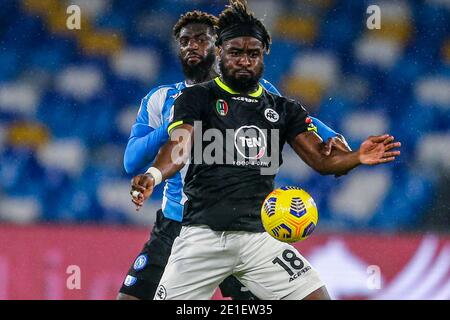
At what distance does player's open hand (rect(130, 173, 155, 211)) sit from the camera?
137 inches

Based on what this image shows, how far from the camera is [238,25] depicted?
4129 mm

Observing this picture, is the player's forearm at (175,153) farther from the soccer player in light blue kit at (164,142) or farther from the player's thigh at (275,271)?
the soccer player in light blue kit at (164,142)

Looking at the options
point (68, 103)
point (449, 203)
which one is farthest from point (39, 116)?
point (449, 203)

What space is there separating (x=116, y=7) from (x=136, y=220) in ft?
6.15

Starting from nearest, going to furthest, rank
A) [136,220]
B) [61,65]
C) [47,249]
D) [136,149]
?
[136,149] < [47,249] < [136,220] < [61,65]

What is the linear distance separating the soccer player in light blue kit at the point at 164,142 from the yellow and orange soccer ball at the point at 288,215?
0.69 metres

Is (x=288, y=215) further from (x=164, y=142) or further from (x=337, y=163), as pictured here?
(x=164, y=142)

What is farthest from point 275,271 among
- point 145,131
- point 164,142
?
point 145,131

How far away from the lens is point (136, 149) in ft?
15.4

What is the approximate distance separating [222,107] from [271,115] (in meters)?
0.23

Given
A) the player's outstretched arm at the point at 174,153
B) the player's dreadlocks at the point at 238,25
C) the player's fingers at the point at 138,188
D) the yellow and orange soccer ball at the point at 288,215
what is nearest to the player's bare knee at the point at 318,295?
the yellow and orange soccer ball at the point at 288,215

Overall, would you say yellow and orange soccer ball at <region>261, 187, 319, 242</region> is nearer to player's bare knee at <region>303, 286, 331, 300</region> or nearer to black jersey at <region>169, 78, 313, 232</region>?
black jersey at <region>169, 78, 313, 232</region>
